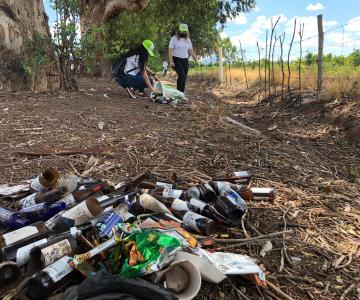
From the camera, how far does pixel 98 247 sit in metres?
1.79

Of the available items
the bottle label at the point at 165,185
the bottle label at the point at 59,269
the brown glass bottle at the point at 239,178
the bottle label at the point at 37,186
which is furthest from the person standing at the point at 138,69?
the bottle label at the point at 59,269

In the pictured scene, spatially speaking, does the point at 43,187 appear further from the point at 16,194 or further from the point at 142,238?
the point at 142,238

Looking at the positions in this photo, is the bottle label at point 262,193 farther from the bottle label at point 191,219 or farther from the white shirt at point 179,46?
the white shirt at point 179,46

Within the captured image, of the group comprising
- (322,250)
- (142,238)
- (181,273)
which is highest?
(142,238)

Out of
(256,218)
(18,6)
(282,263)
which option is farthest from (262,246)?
(18,6)

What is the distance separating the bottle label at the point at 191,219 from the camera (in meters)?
2.26

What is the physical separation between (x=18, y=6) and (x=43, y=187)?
16.1 ft

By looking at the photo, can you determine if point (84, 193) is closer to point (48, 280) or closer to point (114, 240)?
point (114, 240)

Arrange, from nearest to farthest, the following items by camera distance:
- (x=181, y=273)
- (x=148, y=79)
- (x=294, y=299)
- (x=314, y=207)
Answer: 1. (x=181, y=273)
2. (x=294, y=299)
3. (x=314, y=207)
4. (x=148, y=79)

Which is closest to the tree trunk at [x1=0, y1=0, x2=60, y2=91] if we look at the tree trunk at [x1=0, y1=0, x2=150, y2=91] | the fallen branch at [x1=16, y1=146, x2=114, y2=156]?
the tree trunk at [x1=0, y1=0, x2=150, y2=91]

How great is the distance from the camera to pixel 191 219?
90.0 inches

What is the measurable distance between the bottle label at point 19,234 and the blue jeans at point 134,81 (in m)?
5.44

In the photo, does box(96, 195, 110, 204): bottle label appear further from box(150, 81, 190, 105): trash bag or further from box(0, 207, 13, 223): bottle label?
box(150, 81, 190, 105): trash bag

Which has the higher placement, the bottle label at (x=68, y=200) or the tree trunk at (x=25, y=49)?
the tree trunk at (x=25, y=49)
